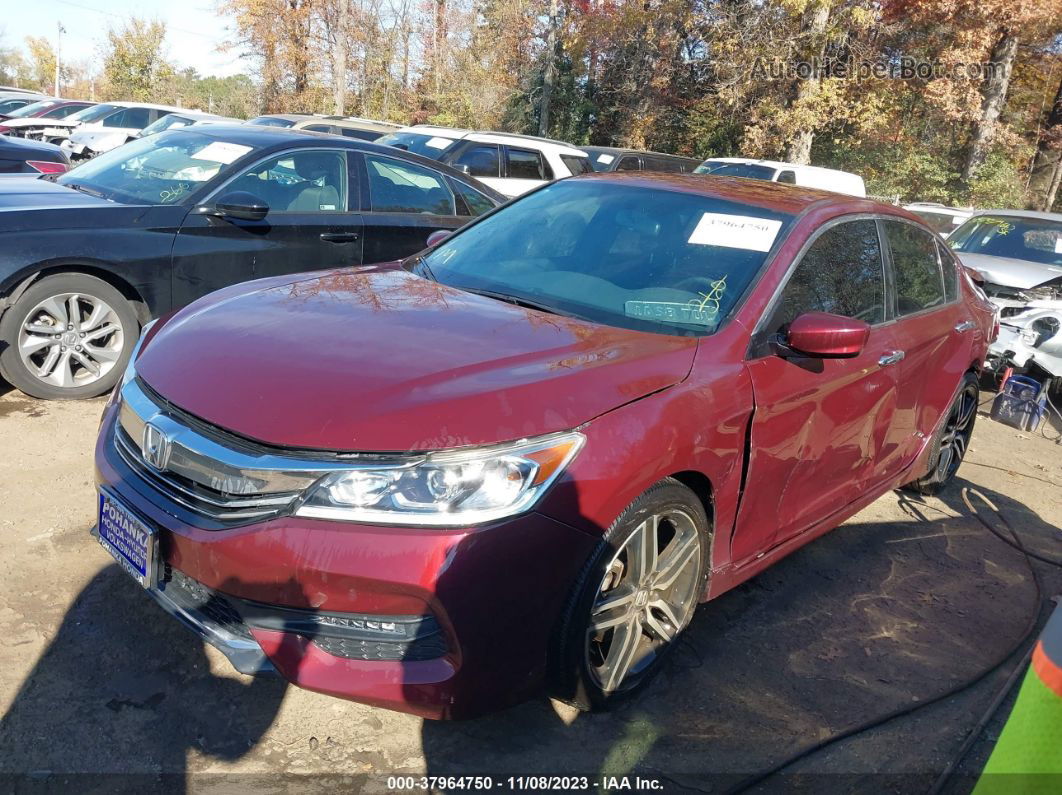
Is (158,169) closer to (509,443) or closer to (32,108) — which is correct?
(509,443)

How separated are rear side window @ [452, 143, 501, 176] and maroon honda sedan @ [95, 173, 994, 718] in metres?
9.24

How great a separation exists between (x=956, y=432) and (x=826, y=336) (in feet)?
8.84

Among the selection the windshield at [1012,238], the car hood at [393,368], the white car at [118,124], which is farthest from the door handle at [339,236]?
the white car at [118,124]

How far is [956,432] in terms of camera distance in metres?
5.27

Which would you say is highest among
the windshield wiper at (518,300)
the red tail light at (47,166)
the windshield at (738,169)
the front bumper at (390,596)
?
the windshield at (738,169)

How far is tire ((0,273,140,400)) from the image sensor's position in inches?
188

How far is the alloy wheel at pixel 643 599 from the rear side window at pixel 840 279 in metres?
0.91

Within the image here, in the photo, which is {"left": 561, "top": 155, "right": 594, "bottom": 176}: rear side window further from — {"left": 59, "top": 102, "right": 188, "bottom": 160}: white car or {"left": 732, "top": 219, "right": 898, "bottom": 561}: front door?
{"left": 732, "top": 219, "right": 898, "bottom": 561}: front door

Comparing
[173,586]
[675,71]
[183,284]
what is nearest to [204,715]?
[173,586]

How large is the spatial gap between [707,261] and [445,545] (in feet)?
5.71

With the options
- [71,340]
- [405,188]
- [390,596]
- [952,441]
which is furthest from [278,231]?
[952,441]

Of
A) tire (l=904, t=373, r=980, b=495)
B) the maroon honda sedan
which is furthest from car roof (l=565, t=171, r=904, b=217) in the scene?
tire (l=904, t=373, r=980, b=495)

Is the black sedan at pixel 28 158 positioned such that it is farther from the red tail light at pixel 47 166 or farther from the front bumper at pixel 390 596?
the front bumper at pixel 390 596

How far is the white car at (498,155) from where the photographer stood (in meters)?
12.7
